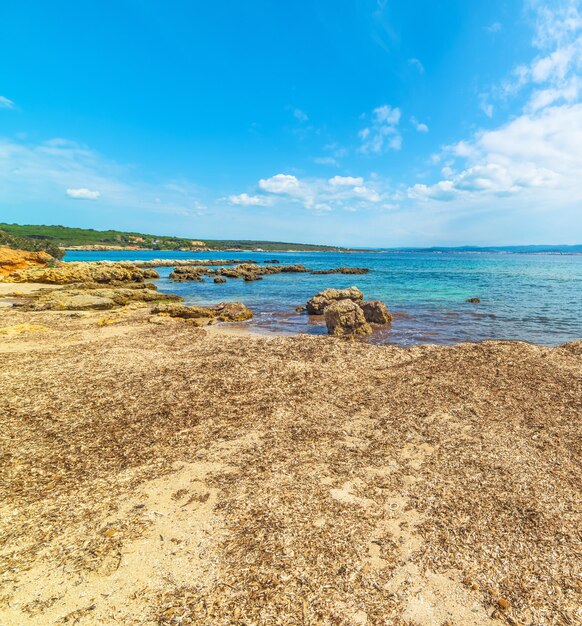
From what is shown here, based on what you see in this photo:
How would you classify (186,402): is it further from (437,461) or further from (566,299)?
(566,299)

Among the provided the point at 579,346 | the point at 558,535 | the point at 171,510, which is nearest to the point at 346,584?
the point at 171,510

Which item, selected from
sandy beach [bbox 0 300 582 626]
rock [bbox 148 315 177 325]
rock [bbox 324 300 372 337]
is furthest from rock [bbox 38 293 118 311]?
rock [bbox 324 300 372 337]

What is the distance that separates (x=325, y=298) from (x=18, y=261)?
4217 centimetres

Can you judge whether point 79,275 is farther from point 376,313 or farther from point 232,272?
point 376,313

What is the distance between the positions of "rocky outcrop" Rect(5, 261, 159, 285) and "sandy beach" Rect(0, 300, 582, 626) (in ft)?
108

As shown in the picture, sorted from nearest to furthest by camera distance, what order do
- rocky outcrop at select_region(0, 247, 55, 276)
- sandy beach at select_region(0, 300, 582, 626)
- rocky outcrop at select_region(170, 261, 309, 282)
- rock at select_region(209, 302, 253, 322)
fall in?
sandy beach at select_region(0, 300, 582, 626)
rock at select_region(209, 302, 253, 322)
rocky outcrop at select_region(0, 247, 55, 276)
rocky outcrop at select_region(170, 261, 309, 282)

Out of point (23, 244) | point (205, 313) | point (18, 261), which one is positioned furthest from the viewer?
point (23, 244)

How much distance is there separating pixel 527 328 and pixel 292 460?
20396 millimetres

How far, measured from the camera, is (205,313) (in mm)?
23766

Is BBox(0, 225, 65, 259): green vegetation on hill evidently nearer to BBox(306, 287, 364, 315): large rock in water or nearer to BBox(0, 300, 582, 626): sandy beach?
BBox(306, 287, 364, 315): large rock in water

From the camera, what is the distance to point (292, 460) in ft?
21.7

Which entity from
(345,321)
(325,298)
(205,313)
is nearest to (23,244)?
(205,313)

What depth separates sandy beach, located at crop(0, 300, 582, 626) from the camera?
12.7 ft

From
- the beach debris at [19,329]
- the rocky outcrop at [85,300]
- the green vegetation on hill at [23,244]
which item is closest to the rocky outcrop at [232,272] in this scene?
the green vegetation on hill at [23,244]
